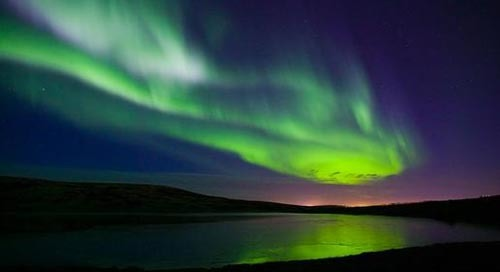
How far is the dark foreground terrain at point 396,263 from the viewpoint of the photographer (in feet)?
70.3

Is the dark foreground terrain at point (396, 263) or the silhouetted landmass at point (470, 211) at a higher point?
the silhouetted landmass at point (470, 211)

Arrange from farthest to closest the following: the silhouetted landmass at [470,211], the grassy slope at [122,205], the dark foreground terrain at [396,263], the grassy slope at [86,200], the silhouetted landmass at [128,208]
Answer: the grassy slope at [86,200] → the grassy slope at [122,205] → the silhouetted landmass at [128,208] → the silhouetted landmass at [470,211] → the dark foreground terrain at [396,263]

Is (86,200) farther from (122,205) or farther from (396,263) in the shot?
Result: (396,263)

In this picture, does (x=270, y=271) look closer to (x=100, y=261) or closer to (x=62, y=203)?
(x=100, y=261)

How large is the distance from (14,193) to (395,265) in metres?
171

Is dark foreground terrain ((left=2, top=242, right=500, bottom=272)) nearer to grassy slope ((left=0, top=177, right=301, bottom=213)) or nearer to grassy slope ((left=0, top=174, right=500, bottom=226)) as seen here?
grassy slope ((left=0, top=174, right=500, bottom=226))

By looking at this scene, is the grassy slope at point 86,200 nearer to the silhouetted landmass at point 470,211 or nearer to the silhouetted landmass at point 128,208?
the silhouetted landmass at point 128,208

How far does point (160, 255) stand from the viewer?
31.5m

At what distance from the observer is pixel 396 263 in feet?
75.8

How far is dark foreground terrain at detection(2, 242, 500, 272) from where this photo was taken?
70.3 ft

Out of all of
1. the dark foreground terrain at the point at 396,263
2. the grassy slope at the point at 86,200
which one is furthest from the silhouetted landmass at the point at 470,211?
the grassy slope at the point at 86,200

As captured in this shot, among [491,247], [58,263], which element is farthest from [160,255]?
[491,247]

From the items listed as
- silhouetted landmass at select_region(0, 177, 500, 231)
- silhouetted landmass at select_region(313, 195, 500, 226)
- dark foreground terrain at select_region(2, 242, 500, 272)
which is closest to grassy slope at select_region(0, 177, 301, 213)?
silhouetted landmass at select_region(0, 177, 500, 231)

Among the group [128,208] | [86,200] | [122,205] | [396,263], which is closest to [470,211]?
[396,263]
